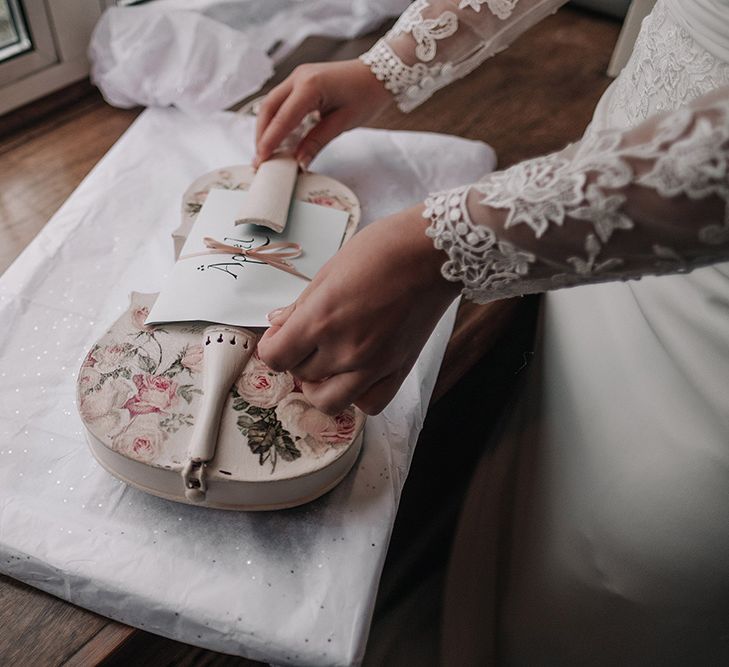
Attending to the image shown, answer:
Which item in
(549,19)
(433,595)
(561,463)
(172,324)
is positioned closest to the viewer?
(172,324)

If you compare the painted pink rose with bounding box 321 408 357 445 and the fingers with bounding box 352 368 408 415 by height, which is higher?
the fingers with bounding box 352 368 408 415

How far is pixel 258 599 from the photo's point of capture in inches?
20.5

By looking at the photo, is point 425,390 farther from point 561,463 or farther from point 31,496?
point 31,496

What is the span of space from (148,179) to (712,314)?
64cm

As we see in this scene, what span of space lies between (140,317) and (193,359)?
75 millimetres

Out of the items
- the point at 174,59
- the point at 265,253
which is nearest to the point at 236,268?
the point at 265,253

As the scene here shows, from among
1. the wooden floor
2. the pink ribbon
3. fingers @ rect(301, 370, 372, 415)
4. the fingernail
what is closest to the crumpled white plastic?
the wooden floor

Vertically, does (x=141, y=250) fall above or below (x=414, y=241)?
below

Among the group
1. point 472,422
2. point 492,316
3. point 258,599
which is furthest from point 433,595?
point 258,599

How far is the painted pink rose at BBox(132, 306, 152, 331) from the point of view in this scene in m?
0.63

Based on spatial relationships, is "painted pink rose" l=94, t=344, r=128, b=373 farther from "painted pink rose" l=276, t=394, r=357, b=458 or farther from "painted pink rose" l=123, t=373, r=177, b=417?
"painted pink rose" l=276, t=394, r=357, b=458

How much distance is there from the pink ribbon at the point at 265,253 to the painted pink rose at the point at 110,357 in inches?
5.1

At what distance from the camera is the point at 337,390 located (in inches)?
21.0

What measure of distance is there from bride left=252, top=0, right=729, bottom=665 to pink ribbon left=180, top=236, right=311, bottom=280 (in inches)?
4.1
